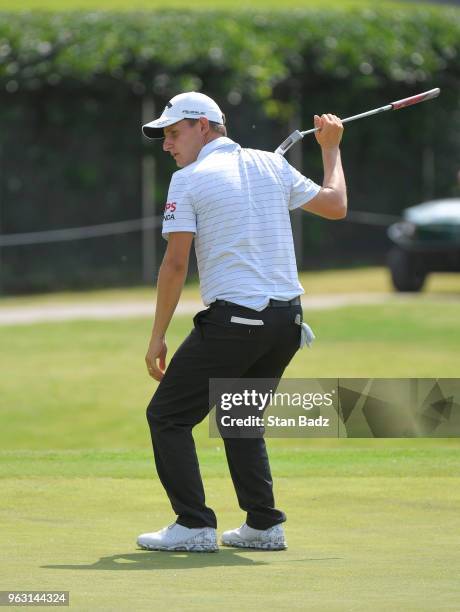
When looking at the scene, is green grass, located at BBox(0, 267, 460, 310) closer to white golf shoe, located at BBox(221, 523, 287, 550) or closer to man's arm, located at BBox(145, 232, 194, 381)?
white golf shoe, located at BBox(221, 523, 287, 550)

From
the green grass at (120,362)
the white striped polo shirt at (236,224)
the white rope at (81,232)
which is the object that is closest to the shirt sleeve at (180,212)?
the white striped polo shirt at (236,224)

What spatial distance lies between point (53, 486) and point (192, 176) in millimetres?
2286

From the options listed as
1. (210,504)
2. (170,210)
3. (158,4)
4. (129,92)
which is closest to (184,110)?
(170,210)

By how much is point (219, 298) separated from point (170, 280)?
213mm

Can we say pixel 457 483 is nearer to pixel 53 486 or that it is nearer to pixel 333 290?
pixel 53 486

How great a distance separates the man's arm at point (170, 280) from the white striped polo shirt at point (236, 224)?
49mm

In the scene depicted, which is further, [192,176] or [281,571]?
[192,176]

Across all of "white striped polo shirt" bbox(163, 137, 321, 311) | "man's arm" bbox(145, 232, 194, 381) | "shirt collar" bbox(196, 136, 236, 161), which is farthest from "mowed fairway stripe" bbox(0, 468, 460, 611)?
"shirt collar" bbox(196, 136, 236, 161)

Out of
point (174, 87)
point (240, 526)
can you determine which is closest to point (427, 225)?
point (174, 87)

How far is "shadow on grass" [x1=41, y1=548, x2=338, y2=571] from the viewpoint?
5.95 meters

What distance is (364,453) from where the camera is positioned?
953 cm

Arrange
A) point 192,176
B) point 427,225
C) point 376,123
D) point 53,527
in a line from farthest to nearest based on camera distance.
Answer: point 376,123 → point 427,225 → point 53,527 → point 192,176

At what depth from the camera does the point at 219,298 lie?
640 centimetres

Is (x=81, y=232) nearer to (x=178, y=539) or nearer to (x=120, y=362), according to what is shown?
(x=120, y=362)
